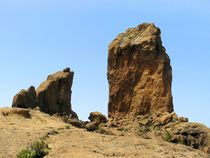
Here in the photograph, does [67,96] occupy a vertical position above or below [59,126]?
above

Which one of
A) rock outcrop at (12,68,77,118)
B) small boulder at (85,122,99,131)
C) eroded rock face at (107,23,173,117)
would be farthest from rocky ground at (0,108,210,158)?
rock outcrop at (12,68,77,118)

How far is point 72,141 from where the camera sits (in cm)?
4934

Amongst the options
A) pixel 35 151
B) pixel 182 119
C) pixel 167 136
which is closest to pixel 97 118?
pixel 182 119

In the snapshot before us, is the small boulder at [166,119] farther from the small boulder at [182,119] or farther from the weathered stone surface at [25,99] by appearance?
the weathered stone surface at [25,99]

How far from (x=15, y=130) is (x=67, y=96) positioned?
14.7m

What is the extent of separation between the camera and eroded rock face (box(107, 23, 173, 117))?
2311 inches

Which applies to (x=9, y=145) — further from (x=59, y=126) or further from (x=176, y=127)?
(x=176, y=127)

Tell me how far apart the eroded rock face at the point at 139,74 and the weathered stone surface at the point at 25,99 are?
7.55 meters

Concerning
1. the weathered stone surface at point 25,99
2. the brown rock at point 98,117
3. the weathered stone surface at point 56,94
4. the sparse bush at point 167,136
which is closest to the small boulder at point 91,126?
the brown rock at point 98,117

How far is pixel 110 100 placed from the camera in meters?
61.6

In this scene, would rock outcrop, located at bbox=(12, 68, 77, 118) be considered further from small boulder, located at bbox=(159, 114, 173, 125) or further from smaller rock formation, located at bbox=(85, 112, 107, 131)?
small boulder, located at bbox=(159, 114, 173, 125)

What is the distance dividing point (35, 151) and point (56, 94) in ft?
59.8

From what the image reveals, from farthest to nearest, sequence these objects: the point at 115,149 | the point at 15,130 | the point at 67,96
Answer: the point at 67,96 → the point at 15,130 → the point at 115,149

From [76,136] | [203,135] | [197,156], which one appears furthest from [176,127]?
[76,136]
